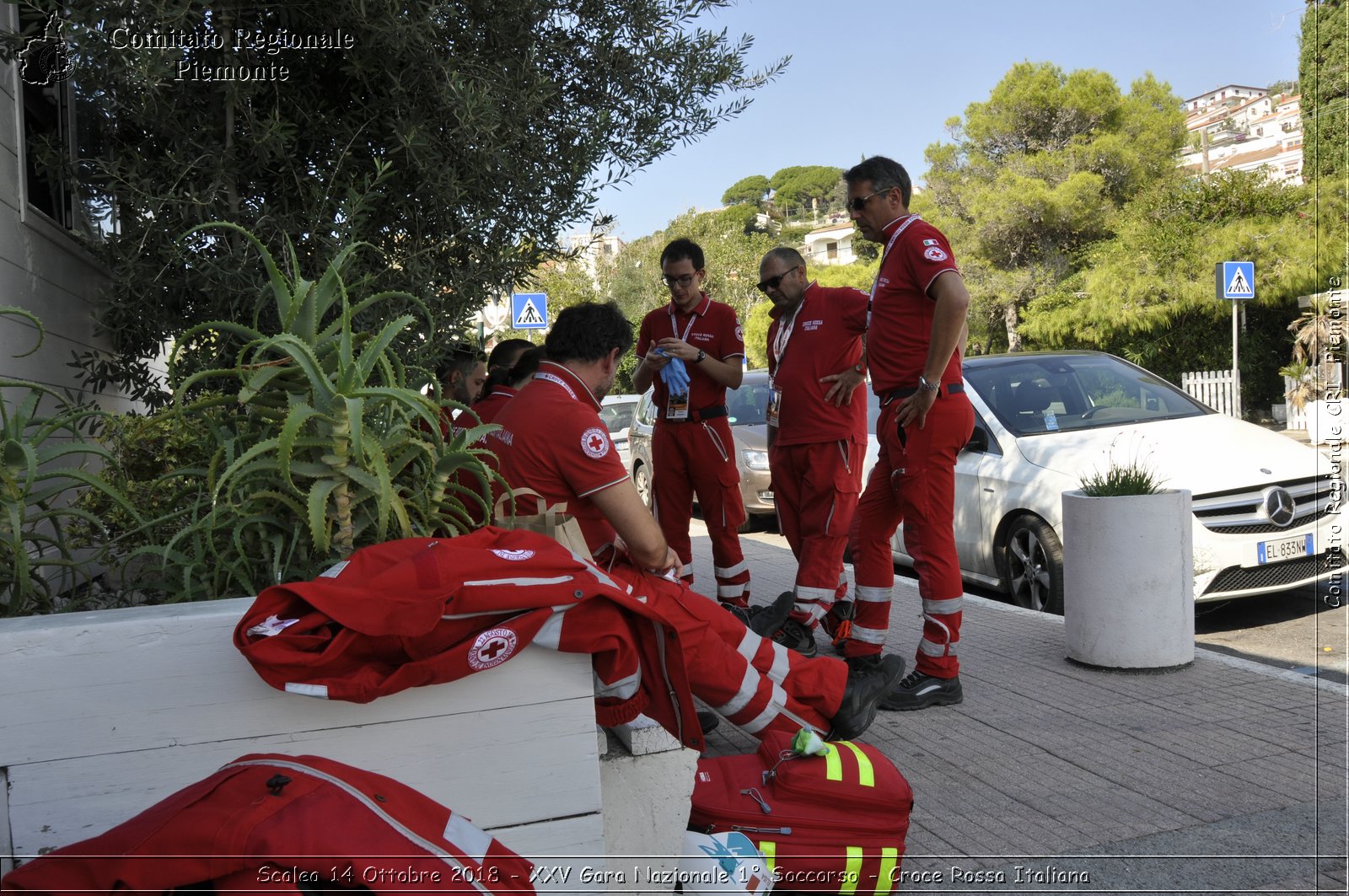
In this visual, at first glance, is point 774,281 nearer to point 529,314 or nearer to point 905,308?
point 905,308

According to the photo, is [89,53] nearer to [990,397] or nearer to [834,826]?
[834,826]

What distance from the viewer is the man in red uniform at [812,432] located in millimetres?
5676

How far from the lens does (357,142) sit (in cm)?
515

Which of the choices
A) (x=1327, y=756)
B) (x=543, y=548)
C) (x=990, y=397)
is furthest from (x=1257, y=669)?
(x=543, y=548)

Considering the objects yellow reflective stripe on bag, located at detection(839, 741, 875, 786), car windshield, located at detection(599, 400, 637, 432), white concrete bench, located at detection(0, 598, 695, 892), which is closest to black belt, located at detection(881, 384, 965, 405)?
yellow reflective stripe on bag, located at detection(839, 741, 875, 786)

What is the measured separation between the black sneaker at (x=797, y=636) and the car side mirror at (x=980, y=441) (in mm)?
2524

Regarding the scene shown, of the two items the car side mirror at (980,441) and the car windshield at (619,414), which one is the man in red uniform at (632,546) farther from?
the car windshield at (619,414)

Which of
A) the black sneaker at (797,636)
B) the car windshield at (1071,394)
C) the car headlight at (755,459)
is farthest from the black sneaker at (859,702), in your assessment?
the car headlight at (755,459)

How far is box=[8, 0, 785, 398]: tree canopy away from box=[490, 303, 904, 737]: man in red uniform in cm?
76

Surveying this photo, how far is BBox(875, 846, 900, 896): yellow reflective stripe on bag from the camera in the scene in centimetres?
311

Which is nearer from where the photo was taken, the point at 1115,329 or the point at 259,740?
the point at 259,740

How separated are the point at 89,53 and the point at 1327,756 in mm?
5637

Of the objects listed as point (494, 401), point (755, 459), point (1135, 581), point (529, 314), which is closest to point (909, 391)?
point (1135, 581)

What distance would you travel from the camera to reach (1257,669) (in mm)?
5145
